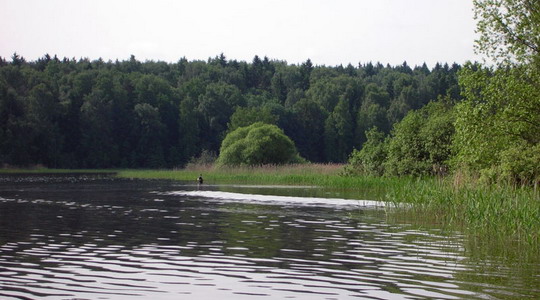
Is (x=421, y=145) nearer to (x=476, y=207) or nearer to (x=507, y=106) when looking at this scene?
(x=507, y=106)

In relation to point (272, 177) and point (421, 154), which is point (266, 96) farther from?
point (421, 154)

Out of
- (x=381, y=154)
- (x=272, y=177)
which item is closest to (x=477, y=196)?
(x=381, y=154)

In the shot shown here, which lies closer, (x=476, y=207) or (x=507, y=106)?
(x=476, y=207)

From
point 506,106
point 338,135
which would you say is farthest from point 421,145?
point 338,135

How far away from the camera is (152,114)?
130250 millimetres

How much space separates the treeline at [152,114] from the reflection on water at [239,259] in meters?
87.3

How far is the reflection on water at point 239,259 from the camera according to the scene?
44.6 feet

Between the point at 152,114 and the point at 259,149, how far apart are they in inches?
2125

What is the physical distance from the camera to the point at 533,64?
3297 centimetres

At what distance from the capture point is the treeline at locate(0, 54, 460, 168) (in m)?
115

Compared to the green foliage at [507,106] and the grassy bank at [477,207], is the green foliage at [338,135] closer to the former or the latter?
the grassy bank at [477,207]

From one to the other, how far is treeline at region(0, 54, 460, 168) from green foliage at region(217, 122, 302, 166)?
110 feet

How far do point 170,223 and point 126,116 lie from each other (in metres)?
107

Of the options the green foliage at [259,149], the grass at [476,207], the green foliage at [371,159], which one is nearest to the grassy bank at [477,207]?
the grass at [476,207]
